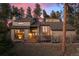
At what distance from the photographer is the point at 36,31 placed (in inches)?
56.6

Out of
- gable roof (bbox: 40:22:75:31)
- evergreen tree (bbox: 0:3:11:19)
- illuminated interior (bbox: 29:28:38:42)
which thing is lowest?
illuminated interior (bbox: 29:28:38:42)

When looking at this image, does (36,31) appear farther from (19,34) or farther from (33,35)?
(19,34)

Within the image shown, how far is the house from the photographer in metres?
1.42

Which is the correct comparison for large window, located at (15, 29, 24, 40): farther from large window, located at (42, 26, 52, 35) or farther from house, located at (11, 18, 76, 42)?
large window, located at (42, 26, 52, 35)

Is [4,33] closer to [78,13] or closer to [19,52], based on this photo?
[19,52]

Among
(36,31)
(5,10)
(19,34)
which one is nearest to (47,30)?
(36,31)

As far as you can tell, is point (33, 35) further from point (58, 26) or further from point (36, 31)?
point (58, 26)

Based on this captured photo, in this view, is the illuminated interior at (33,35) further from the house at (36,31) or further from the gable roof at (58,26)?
the gable roof at (58,26)

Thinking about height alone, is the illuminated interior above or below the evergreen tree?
below

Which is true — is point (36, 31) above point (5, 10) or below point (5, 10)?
below

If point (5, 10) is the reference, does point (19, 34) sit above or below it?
below

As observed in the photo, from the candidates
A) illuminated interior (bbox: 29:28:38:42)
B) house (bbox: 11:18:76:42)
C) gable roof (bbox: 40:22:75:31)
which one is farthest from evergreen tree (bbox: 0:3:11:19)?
gable roof (bbox: 40:22:75:31)

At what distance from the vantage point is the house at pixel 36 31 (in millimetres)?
1425

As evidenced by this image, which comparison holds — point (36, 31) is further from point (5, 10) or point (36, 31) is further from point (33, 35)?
point (5, 10)
